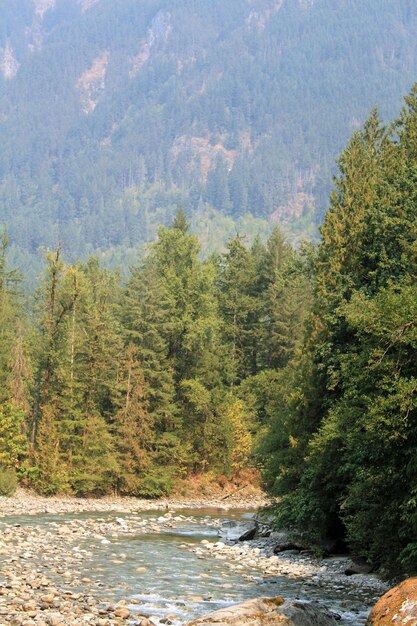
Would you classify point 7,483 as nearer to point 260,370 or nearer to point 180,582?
point 180,582

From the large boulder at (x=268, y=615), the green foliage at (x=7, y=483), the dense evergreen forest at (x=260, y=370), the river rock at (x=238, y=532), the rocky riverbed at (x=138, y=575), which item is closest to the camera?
the large boulder at (x=268, y=615)

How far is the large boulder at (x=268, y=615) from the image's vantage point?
1523cm

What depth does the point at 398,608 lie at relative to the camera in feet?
46.0

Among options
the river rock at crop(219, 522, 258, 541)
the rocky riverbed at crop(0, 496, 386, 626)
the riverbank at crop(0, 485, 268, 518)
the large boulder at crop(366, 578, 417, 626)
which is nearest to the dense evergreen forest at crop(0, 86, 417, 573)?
the riverbank at crop(0, 485, 268, 518)

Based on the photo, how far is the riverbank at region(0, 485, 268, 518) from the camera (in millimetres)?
42281

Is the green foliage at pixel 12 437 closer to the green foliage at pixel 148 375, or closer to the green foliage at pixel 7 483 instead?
the green foliage at pixel 148 375

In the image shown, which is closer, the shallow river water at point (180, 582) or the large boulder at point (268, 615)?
the large boulder at point (268, 615)

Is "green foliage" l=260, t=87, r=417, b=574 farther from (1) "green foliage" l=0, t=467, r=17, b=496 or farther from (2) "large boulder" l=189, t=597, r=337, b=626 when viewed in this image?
(1) "green foliage" l=0, t=467, r=17, b=496

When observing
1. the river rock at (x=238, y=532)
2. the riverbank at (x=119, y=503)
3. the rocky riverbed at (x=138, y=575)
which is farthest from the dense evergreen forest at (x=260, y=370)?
the river rock at (x=238, y=532)

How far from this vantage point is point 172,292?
204 ft

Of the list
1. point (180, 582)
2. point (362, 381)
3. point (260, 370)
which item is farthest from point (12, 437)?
point (362, 381)

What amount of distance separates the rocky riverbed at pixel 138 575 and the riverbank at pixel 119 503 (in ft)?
10.0

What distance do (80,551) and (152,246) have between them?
3848 cm

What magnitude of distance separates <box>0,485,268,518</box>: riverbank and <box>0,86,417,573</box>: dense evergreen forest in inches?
45.3
